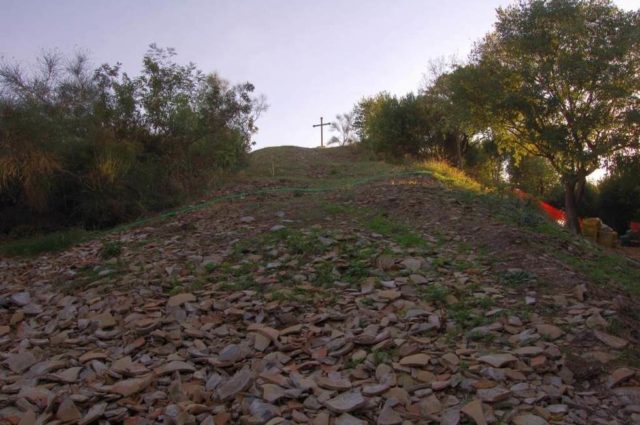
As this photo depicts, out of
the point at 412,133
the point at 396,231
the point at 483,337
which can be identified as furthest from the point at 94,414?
the point at 412,133

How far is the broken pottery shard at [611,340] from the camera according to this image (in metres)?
3.19

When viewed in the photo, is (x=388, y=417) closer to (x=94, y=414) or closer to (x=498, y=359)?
(x=498, y=359)

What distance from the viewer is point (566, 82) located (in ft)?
37.4

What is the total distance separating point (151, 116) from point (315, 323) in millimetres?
5888

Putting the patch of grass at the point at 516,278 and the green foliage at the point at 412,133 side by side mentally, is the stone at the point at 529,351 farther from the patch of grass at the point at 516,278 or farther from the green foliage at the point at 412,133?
the green foliage at the point at 412,133

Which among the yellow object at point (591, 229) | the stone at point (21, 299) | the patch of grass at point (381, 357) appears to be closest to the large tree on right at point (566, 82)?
the yellow object at point (591, 229)

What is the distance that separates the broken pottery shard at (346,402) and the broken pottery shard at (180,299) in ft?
5.63

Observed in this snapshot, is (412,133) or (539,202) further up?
(412,133)

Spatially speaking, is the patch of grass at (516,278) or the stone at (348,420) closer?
the stone at (348,420)

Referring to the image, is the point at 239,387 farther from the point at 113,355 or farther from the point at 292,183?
the point at 292,183

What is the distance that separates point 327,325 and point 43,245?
14.0 feet

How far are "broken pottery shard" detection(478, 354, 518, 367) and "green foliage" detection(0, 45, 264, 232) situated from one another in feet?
19.1

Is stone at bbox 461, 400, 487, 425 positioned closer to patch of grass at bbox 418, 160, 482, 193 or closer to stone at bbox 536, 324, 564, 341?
stone at bbox 536, 324, 564, 341

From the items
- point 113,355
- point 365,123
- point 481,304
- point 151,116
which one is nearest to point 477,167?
point 365,123
